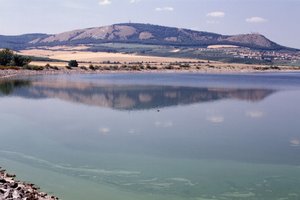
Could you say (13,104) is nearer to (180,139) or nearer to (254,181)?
(180,139)

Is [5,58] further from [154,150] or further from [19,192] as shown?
[19,192]

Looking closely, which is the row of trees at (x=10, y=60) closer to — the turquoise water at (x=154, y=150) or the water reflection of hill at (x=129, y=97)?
the water reflection of hill at (x=129, y=97)

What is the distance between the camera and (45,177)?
10984 mm

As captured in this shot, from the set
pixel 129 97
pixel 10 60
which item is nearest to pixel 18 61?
pixel 10 60

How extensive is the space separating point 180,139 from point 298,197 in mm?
6470

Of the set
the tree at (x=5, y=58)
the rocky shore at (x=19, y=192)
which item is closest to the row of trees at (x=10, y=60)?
the tree at (x=5, y=58)

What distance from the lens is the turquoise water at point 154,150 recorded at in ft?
33.3

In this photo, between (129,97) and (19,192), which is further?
Result: (129,97)

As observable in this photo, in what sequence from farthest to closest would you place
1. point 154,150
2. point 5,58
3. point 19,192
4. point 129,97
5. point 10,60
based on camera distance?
point 10,60
point 5,58
point 129,97
point 154,150
point 19,192

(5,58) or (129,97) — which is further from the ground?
(5,58)

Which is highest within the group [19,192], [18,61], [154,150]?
[18,61]

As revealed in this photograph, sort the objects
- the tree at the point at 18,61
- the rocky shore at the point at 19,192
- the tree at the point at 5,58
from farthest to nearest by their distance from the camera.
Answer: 1. the tree at the point at 18,61
2. the tree at the point at 5,58
3. the rocky shore at the point at 19,192

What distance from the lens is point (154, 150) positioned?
13859 millimetres

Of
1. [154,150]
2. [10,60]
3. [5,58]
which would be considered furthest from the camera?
[10,60]
